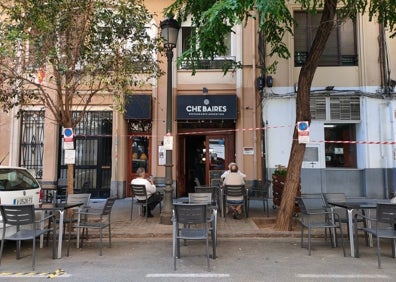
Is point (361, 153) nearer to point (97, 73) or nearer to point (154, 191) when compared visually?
point (154, 191)

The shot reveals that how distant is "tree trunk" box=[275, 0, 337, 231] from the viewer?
316 inches

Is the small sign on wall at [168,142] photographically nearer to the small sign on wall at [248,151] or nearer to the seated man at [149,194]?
the seated man at [149,194]

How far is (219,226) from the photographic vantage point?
8531 mm

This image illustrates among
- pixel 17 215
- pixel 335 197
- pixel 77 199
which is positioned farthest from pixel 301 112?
pixel 17 215

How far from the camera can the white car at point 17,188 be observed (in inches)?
258

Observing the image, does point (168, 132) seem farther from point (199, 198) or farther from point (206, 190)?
point (199, 198)

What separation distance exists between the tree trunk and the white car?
17.5 feet

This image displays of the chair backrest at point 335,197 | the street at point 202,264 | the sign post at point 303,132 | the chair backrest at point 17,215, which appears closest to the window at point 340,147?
the chair backrest at point 335,197

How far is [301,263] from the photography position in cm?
594

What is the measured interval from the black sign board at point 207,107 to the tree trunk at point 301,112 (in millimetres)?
4673

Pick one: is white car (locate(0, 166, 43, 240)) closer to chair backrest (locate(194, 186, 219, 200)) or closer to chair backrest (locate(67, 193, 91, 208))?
chair backrest (locate(67, 193, 91, 208))

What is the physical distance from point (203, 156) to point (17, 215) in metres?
8.77

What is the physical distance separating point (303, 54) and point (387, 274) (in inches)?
383

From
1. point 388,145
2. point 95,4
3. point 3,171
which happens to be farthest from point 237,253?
point 388,145
